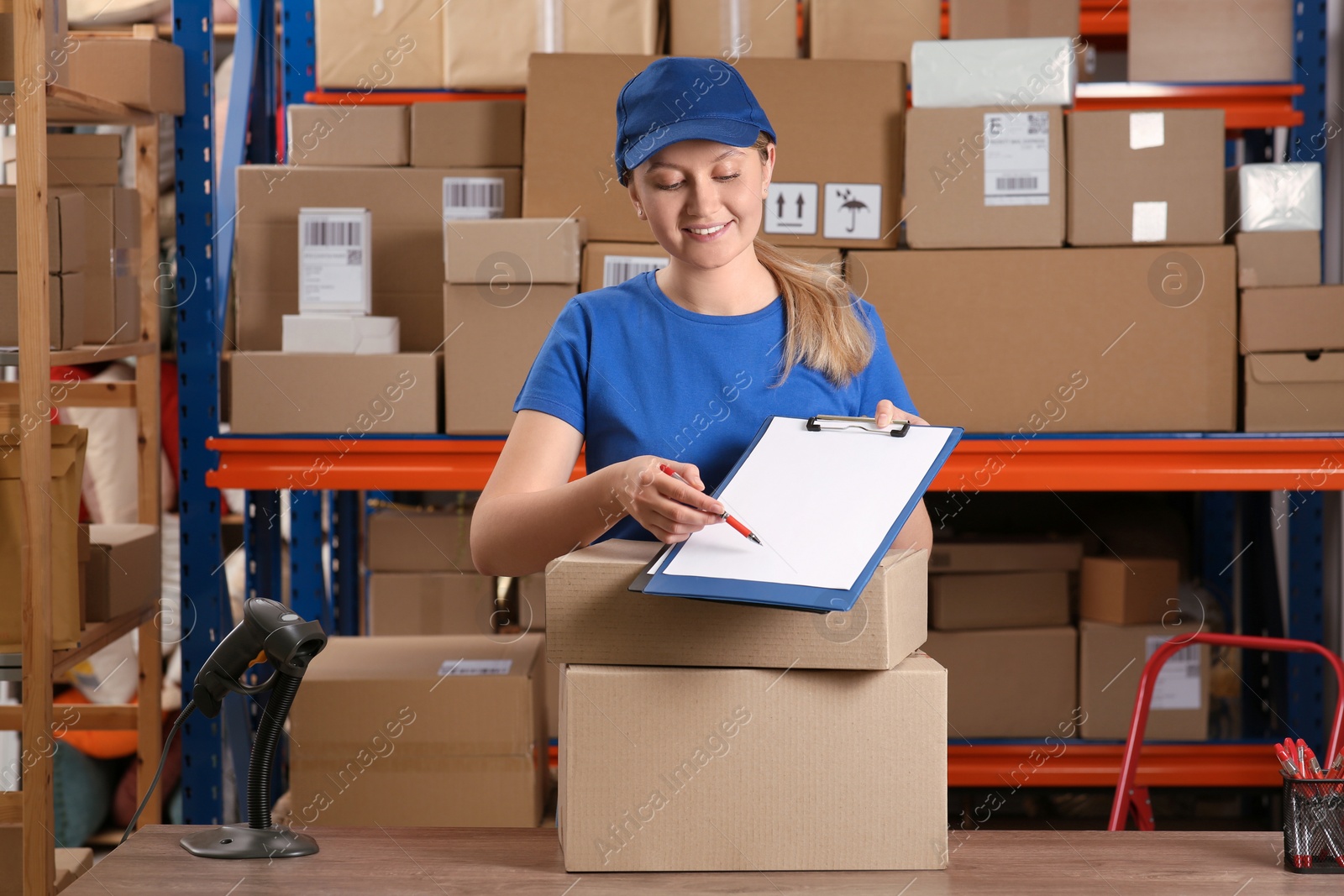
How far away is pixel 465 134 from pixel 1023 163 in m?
1.05

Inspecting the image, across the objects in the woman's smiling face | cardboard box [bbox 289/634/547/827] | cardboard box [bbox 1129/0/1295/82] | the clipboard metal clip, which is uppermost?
cardboard box [bbox 1129/0/1295/82]

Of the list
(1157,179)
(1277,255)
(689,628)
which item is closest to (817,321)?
(689,628)

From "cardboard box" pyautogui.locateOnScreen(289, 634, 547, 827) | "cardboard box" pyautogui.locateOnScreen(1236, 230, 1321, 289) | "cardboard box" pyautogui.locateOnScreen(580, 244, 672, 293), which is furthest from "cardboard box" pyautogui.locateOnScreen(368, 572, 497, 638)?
"cardboard box" pyautogui.locateOnScreen(1236, 230, 1321, 289)

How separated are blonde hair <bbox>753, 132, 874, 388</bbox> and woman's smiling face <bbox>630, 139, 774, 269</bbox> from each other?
45 mm

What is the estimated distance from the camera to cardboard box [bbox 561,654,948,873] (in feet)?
3.21

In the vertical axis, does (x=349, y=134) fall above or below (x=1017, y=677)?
above

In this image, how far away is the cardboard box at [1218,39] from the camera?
227cm

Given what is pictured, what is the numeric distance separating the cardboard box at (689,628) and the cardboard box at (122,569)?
143cm

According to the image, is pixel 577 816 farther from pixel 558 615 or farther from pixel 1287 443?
pixel 1287 443

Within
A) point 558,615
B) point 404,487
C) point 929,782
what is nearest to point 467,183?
point 404,487

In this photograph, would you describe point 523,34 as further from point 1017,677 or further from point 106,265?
point 1017,677

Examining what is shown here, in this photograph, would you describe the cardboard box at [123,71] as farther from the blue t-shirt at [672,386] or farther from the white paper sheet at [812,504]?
the white paper sheet at [812,504]

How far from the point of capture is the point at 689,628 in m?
0.98

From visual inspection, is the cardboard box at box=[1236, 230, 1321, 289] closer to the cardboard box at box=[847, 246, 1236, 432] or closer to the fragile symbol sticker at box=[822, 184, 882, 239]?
the cardboard box at box=[847, 246, 1236, 432]
